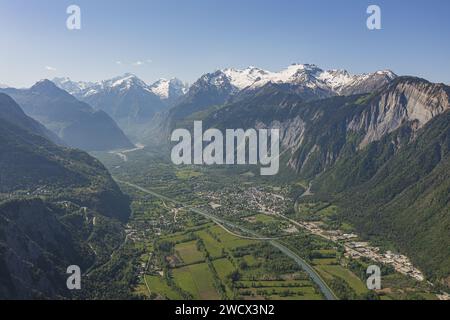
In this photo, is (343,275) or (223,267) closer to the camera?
(343,275)

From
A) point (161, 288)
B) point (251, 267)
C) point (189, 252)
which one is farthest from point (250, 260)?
point (161, 288)

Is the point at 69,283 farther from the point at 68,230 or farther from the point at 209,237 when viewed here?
the point at 209,237

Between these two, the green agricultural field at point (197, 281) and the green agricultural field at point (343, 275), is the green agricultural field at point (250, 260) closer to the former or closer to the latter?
the green agricultural field at point (197, 281)

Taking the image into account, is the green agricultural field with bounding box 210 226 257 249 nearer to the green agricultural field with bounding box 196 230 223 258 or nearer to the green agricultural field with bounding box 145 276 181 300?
the green agricultural field with bounding box 196 230 223 258

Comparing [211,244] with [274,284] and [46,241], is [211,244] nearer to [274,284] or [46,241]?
[274,284]
